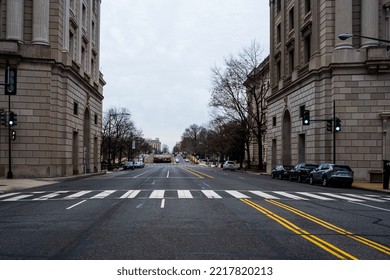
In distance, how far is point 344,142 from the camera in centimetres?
3809

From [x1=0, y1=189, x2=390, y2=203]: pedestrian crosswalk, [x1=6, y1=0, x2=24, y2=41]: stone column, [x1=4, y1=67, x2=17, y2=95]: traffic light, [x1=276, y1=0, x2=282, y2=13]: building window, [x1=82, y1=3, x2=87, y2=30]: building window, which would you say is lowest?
[x1=0, y1=189, x2=390, y2=203]: pedestrian crosswalk

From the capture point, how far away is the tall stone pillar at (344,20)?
124ft

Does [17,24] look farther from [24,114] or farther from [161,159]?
[161,159]

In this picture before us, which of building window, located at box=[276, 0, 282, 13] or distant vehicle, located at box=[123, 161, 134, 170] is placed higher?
building window, located at box=[276, 0, 282, 13]

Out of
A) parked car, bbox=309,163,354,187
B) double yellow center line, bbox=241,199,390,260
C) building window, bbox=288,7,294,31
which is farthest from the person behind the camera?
building window, bbox=288,7,294,31

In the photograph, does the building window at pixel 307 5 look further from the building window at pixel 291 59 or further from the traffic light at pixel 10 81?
the traffic light at pixel 10 81

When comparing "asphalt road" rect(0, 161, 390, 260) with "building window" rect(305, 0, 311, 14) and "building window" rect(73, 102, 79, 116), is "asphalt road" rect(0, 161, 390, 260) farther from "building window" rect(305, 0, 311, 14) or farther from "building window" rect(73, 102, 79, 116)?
"building window" rect(305, 0, 311, 14)

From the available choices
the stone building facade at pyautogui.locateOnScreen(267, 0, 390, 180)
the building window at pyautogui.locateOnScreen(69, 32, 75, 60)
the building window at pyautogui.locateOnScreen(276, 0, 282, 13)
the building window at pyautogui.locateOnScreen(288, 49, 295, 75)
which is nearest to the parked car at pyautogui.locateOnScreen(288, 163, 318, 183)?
the stone building facade at pyautogui.locateOnScreen(267, 0, 390, 180)

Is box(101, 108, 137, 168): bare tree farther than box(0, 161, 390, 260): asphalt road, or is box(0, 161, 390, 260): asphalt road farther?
box(101, 108, 137, 168): bare tree

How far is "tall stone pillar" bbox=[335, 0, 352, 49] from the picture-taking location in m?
37.8

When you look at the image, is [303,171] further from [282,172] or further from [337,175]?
[337,175]

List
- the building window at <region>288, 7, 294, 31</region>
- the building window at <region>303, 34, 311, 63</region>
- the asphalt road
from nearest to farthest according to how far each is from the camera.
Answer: the asphalt road
the building window at <region>303, 34, 311, 63</region>
the building window at <region>288, 7, 294, 31</region>

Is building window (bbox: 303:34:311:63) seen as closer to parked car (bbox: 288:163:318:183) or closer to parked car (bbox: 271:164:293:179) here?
parked car (bbox: 271:164:293:179)

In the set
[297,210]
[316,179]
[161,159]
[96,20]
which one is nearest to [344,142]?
[316,179]
